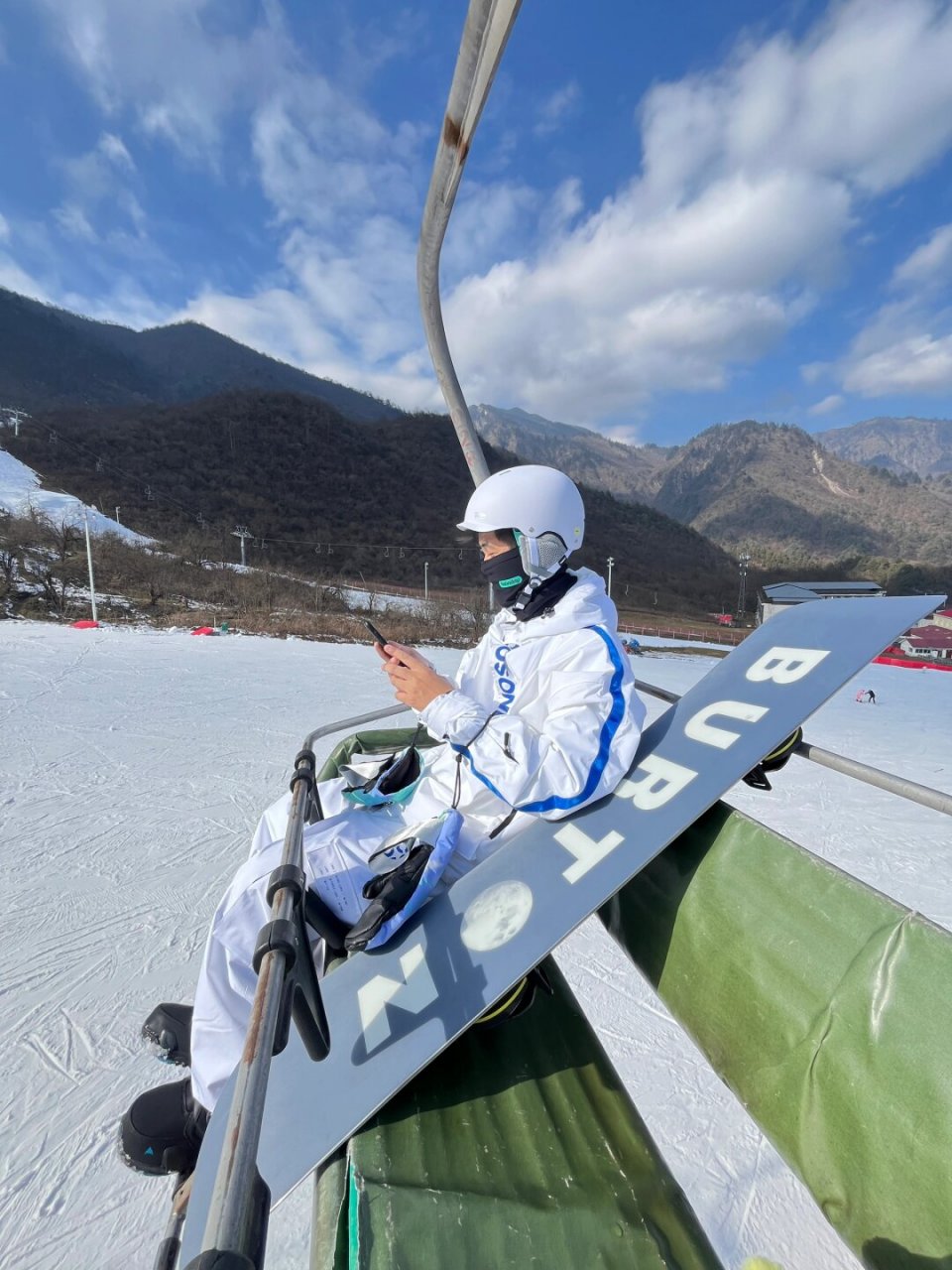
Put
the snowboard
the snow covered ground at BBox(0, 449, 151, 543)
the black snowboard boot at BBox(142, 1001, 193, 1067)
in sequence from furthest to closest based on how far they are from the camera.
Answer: the snow covered ground at BBox(0, 449, 151, 543) → the black snowboard boot at BBox(142, 1001, 193, 1067) → the snowboard

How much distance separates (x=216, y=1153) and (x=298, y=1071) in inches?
8.5

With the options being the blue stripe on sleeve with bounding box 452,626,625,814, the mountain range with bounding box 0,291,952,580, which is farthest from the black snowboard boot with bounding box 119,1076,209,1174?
the mountain range with bounding box 0,291,952,580

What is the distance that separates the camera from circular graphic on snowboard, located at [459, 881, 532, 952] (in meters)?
1.49

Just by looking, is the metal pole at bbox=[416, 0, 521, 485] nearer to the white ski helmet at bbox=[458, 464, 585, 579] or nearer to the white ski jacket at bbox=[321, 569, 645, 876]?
the white ski helmet at bbox=[458, 464, 585, 579]

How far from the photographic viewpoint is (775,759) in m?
1.68

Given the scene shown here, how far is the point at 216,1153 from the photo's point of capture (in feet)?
4.42

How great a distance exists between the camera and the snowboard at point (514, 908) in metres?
1.33

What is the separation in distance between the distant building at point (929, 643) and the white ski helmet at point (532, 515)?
19.7 m

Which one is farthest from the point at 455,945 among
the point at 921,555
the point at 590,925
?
the point at 921,555

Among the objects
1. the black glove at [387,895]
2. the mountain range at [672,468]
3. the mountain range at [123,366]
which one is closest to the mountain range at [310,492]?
the mountain range at [672,468]

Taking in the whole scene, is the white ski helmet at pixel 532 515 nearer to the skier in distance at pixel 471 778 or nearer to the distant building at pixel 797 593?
the skier in distance at pixel 471 778

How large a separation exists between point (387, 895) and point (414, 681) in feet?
2.00

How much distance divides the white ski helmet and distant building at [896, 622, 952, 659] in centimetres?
1968

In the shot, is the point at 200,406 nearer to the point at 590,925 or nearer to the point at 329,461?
the point at 329,461
